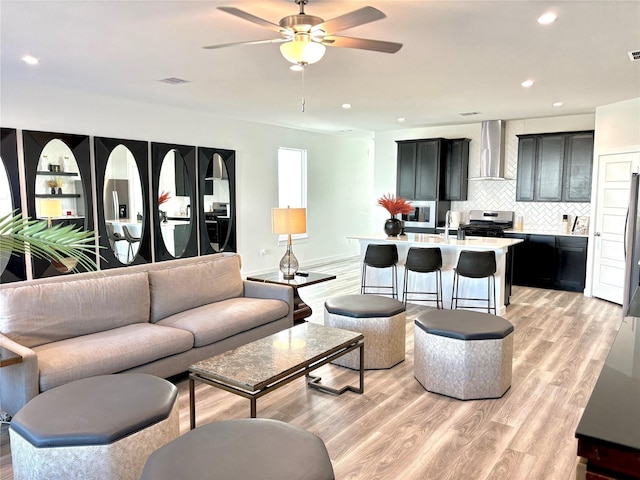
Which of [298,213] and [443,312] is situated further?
[298,213]

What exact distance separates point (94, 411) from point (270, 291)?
2.34m

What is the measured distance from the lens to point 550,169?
7.22m

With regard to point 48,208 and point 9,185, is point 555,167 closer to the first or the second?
point 48,208

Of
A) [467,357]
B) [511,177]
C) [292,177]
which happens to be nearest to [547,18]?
[467,357]

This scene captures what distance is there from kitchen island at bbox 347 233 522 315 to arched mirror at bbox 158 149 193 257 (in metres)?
2.71

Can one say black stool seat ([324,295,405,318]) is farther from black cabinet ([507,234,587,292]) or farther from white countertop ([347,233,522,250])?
black cabinet ([507,234,587,292])

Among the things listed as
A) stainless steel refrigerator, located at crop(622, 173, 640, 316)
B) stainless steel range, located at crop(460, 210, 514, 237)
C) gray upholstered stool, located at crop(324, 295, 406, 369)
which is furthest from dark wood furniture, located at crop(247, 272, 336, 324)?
stainless steel range, located at crop(460, 210, 514, 237)

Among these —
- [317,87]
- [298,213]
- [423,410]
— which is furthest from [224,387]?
[317,87]

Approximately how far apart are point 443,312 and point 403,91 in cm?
301

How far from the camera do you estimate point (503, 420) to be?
2963mm

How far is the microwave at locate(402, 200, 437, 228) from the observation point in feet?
27.0

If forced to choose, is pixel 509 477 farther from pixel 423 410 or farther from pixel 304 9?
pixel 304 9

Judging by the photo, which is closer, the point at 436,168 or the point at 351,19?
the point at 351,19

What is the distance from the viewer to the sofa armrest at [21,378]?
8.32 feet
